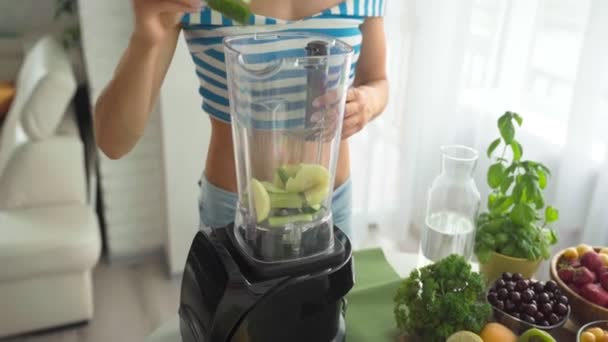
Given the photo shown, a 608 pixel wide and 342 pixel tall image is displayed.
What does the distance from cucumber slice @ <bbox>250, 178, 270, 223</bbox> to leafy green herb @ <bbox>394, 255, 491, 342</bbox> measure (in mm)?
253

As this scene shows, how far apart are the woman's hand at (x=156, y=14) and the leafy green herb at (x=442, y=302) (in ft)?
1.50

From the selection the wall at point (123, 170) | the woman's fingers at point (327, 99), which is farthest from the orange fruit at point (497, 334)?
the wall at point (123, 170)

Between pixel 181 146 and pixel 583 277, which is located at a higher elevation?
pixel 583 277

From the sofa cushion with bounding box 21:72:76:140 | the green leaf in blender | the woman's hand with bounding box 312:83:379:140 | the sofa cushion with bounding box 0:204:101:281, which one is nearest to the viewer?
the green leaf in blender

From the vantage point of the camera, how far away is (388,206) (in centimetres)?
226

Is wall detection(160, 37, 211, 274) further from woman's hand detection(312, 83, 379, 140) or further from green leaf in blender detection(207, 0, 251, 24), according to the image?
green leaf in blender detection(207, 0, 251, 24)

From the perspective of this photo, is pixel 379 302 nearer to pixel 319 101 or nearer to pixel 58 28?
pixel 319 101

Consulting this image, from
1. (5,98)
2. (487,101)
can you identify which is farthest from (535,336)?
(5,98)

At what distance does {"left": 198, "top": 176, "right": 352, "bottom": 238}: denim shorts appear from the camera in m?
0.89

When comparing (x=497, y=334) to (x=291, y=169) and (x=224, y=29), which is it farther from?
(x=224, y=29)

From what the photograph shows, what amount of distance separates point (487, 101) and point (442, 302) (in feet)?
3.76

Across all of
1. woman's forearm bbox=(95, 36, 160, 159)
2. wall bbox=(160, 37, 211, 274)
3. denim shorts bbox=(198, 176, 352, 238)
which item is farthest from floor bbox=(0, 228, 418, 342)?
woman's forearm bbox=(95, 36, 160, 159)

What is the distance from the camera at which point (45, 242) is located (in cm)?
158

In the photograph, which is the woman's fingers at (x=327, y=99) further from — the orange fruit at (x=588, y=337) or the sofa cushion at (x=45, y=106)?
the sofa cushion at (x=45, y=106)
